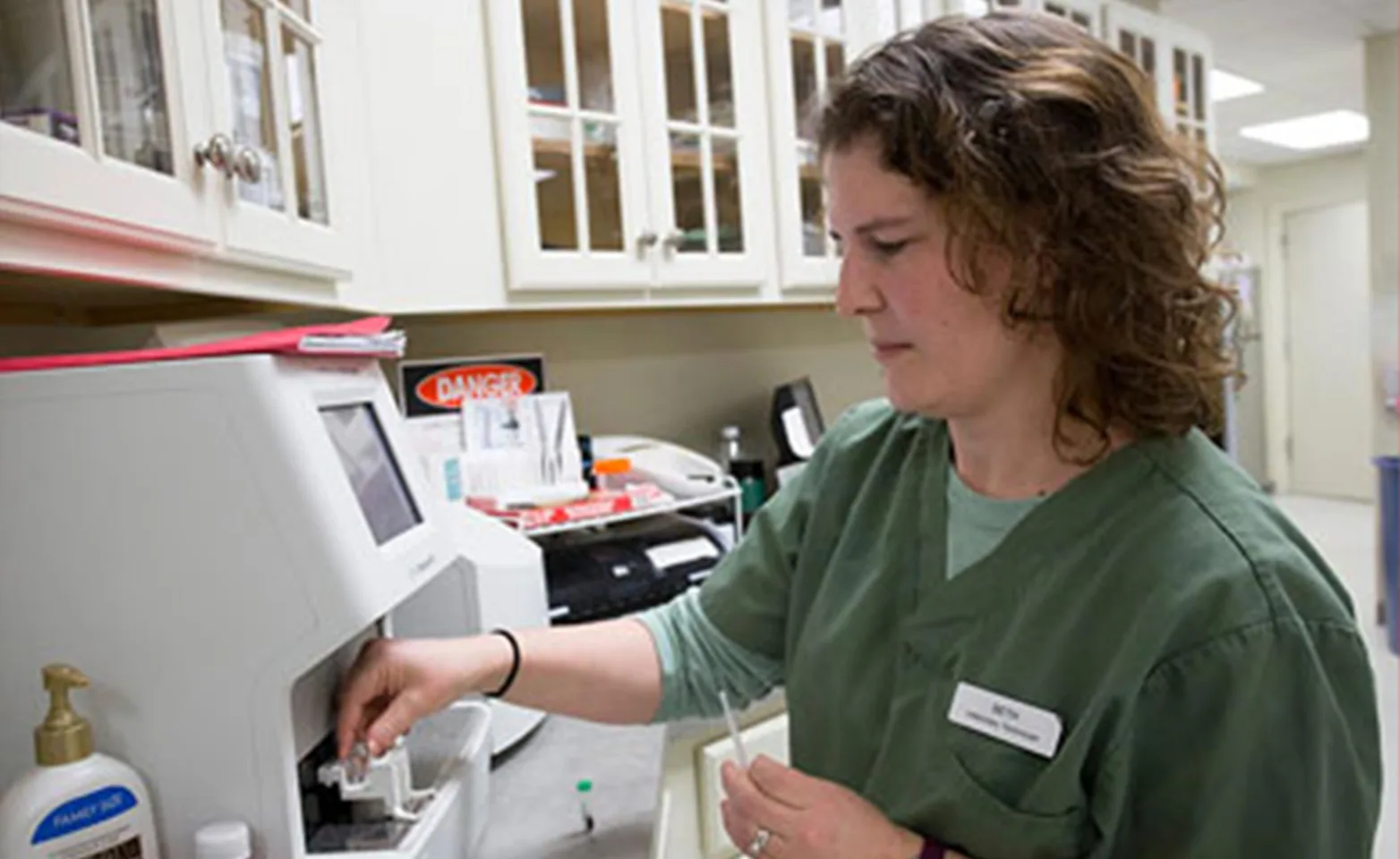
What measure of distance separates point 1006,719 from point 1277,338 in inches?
279

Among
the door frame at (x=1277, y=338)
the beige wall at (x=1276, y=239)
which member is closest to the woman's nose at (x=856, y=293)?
the beige wall at (x=1276, y=239)

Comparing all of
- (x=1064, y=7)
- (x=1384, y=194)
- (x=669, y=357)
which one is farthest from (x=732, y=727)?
(x=1384, y=194)

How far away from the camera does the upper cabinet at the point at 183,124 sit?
633 mm

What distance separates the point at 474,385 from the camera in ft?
5.41

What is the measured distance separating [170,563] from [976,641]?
1.99ft

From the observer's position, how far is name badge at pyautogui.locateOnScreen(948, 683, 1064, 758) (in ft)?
2.32

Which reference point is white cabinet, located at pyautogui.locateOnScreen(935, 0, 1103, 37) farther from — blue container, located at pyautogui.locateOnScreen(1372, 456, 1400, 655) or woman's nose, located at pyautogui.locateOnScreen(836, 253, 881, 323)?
blue container, located at pyautogui.locateOnScreen(1372, 456, 1400, 655)

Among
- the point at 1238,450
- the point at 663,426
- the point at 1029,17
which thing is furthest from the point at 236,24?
the point at 1238,450

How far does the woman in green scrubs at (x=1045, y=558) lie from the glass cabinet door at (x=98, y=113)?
0.40 metres

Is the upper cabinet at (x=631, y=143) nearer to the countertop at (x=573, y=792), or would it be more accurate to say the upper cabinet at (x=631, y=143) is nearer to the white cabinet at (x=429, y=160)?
the white cabinet at (x=429, y=160)

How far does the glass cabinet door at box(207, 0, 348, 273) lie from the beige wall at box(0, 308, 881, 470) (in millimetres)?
605

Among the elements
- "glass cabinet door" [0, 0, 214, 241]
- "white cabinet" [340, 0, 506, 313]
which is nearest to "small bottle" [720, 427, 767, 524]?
"white cabinet" [340, 0, 506, 313]

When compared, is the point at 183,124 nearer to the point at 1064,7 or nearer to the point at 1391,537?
the point at 1064,7

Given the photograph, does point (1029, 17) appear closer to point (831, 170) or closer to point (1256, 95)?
point (831, 170)
